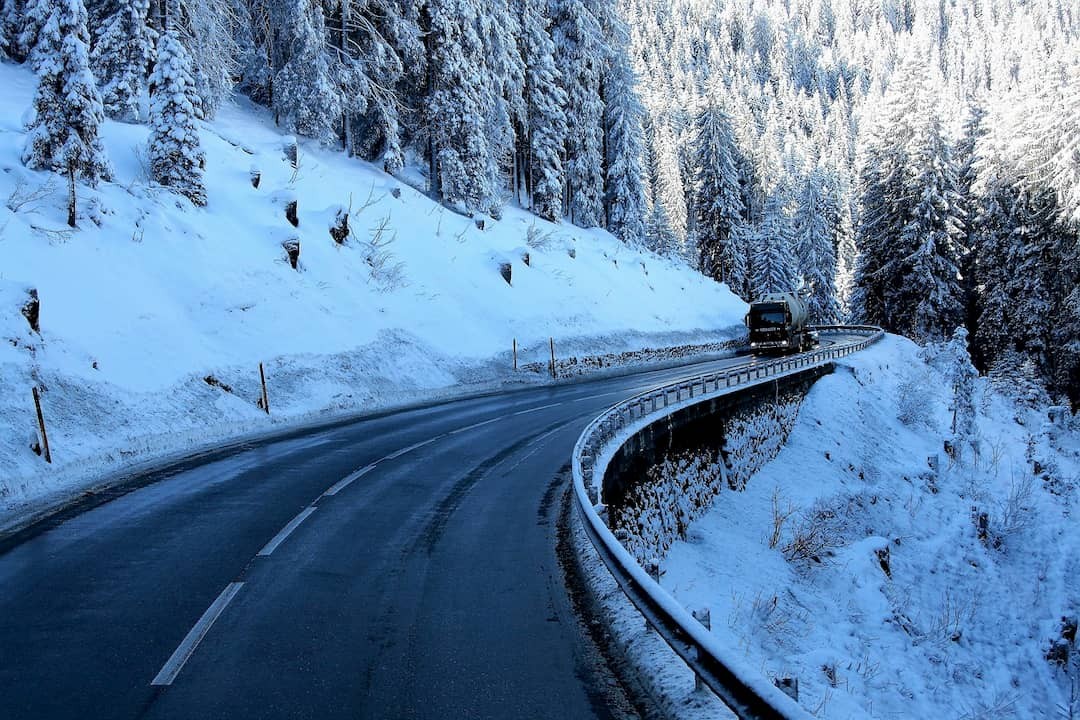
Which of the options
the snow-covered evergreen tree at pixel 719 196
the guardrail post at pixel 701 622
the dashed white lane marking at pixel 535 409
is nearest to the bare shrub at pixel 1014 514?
the dashed white lane marking at pixel 535 409

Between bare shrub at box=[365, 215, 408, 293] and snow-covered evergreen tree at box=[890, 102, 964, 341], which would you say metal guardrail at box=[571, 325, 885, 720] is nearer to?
bare shrub at box=[365, 215, 408, 293]

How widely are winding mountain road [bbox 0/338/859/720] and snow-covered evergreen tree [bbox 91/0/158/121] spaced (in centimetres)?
2195

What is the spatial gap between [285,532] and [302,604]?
93.1 inches

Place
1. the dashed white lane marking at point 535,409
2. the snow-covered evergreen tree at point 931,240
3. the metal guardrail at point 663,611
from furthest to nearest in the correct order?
the snow-covered evergreen tree at point 931,240 < the dashed white lane marking at point 535,409 < the metal guardrail at point 663,611

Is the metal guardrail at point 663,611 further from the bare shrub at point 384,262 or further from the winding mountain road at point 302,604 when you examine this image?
the bare shrub at point 384,262

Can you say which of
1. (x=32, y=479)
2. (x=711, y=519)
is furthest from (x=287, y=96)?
(x=711, y=519)

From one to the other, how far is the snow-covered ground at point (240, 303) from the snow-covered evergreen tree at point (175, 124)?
770 millimetres

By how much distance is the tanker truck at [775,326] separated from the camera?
38438 millimetres

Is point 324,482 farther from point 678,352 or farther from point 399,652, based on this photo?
point 678,352

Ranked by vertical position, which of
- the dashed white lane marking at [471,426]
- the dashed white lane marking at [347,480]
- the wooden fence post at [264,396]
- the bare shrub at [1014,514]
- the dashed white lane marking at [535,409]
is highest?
the wooden fence post at [264,396]

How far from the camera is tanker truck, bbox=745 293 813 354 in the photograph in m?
38.4

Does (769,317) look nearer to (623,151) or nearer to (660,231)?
(623,151)

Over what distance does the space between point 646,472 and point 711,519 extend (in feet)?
6.36

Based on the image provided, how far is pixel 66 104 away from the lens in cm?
1914
